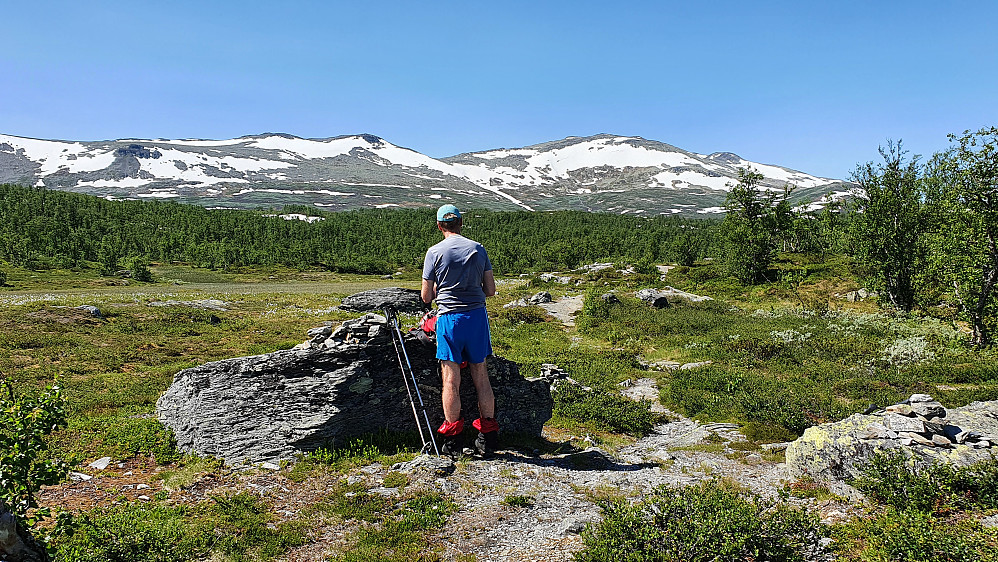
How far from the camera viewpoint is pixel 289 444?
8.59m

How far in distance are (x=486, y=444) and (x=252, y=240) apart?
138 meters

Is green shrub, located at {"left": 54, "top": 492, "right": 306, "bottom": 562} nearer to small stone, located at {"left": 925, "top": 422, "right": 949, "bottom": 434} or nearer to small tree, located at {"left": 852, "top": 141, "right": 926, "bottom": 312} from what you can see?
small stone, located at {"left": 925, "top": 422, "right": 949, "bottom": 434}

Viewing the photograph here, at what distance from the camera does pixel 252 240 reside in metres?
130

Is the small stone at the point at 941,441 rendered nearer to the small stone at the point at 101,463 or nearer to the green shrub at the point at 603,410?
the green shrub at the point at 603,410

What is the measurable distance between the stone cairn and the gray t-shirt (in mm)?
7209

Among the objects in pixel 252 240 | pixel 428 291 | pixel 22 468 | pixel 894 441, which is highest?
pixel 428 291

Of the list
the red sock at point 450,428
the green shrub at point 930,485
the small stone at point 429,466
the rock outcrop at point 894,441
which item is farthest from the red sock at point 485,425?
the green shrub at point 930,485

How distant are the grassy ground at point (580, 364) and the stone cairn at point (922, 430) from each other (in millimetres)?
3275

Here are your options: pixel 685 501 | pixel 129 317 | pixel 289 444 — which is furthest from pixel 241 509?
pixel 129 317

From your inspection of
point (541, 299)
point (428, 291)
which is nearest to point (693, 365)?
point (428, 291)

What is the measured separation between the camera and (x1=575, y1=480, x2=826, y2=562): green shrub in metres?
5.40

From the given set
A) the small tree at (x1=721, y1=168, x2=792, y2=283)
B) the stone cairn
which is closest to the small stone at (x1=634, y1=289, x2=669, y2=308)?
the small tree at (x1=721, y1=168, x2=792, y2=283)

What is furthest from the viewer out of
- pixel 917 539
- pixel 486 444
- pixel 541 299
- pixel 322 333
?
pixel 541 299

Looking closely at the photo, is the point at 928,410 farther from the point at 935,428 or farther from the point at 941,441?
the point at 941,441
